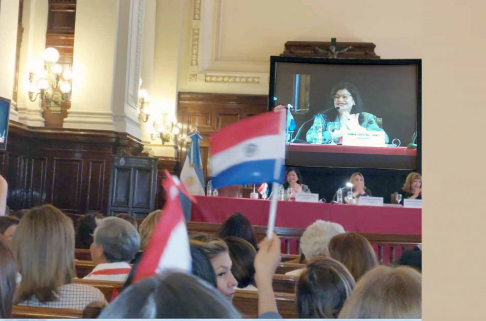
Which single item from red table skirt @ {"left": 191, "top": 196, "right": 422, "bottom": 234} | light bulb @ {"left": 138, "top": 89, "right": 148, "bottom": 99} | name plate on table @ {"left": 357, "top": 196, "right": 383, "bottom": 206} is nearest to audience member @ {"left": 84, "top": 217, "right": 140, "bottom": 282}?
red table skirt @ {"left": 191, "top": 196, "right": 422, "bottom": 234}

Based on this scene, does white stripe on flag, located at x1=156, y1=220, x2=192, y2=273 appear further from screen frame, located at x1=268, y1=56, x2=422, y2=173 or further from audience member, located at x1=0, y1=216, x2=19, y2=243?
screen frame, located at x1=268, y1=56, x2=422, y2=173

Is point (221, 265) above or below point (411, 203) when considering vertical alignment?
below

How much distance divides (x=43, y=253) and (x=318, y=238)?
1.62m

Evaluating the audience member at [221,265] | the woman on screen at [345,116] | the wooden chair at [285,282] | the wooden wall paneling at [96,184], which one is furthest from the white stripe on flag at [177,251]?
the woman on screen at [345,116]

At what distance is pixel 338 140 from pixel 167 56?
3.39 metres

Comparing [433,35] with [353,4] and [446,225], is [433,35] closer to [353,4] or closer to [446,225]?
[446,225]

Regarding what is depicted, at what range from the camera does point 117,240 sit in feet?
9.05

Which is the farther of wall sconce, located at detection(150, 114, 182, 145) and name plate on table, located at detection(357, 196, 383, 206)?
wall sconce, located at detection(150, 114, 182, 145)

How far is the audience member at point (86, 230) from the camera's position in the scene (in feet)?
13.3

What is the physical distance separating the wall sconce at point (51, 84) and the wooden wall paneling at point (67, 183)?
0.72 m

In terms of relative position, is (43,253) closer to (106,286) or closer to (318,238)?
(106,286)

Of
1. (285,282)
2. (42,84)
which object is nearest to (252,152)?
(285,282)

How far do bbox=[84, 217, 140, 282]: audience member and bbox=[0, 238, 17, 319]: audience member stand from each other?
102cm

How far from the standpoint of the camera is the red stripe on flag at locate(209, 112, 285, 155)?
1.70 metres
